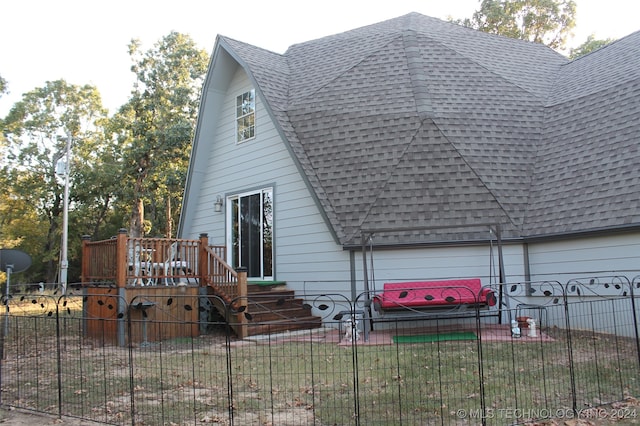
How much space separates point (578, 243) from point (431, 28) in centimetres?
835

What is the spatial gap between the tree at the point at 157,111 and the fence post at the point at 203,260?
14.6m

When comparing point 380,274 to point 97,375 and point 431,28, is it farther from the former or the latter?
point 431,28

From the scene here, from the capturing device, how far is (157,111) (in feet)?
85.4

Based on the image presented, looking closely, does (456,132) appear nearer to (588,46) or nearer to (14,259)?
(14,259)

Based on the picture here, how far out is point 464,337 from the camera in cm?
830

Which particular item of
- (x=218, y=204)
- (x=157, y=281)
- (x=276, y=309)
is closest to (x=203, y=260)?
(x=157, y=281)

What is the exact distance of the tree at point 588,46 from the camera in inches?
914

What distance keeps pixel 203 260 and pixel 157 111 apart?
1819 centimetres

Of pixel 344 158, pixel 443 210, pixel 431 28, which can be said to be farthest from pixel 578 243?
pixel 431 28

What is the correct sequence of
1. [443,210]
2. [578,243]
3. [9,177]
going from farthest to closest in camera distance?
[9,177] → [443,210] → [578,243]

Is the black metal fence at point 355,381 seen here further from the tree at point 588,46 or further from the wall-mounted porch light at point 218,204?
the tree at point 588,46

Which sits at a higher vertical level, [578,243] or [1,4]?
[1,4]

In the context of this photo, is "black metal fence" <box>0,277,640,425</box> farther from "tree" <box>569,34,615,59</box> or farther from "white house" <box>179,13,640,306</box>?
"tree" <box>569,34,615,59</box>

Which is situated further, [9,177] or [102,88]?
[102,88]
